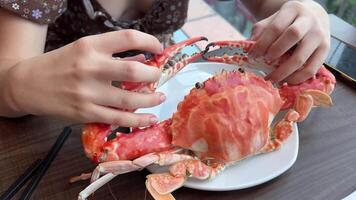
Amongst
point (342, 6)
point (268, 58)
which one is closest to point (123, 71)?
point (268, 58)

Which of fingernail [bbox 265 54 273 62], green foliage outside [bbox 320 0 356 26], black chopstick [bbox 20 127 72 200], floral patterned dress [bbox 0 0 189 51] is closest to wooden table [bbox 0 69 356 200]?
black chopstick [bbox 20 127 72 200]

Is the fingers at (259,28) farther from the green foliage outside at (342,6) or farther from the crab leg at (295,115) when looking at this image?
the green foliage outside at (342,6)

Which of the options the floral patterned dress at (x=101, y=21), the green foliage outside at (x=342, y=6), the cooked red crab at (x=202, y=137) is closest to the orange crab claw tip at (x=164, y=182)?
the cooked red crab at (x=202, y=137)

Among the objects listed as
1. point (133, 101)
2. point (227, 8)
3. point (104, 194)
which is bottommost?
point (227, 8)

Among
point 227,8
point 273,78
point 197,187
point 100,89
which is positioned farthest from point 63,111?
point 227,8

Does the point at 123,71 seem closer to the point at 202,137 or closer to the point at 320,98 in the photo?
the point at 202,137

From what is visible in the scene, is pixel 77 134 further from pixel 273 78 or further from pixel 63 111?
Answer: pixel 273 78

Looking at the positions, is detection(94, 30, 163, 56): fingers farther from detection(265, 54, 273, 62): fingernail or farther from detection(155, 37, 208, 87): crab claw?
detection(265, 54, 273, 62): fingernail
